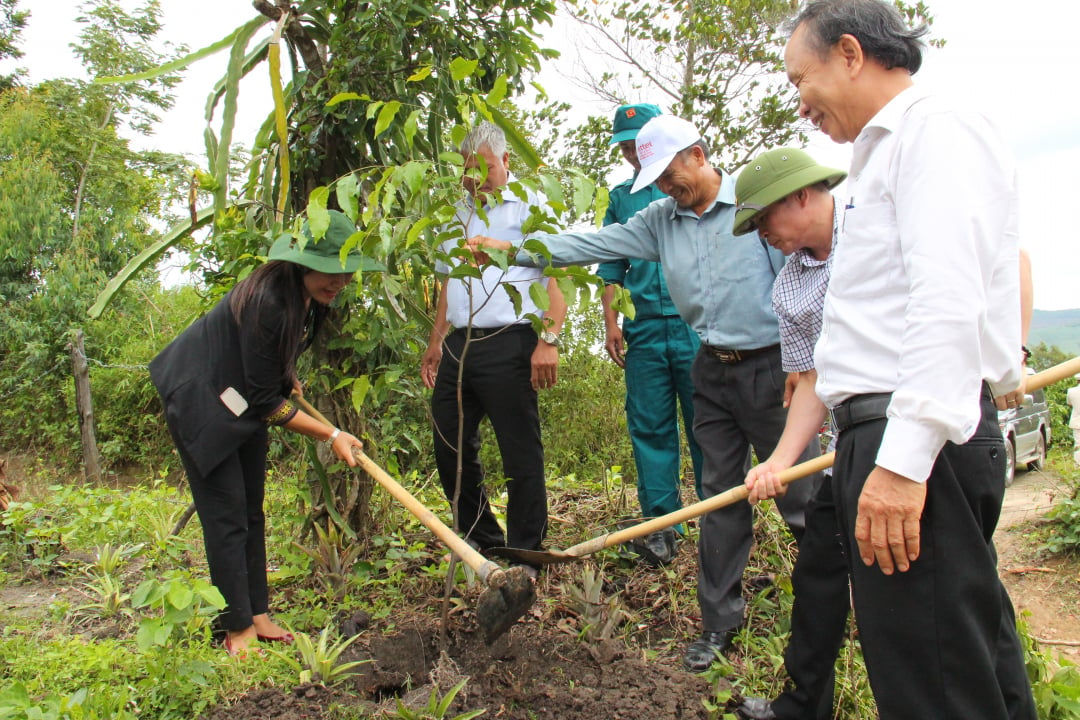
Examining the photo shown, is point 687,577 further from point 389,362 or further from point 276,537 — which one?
point 276,537

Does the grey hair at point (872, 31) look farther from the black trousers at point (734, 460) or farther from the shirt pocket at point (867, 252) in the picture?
the black trousers at point (734, 460)

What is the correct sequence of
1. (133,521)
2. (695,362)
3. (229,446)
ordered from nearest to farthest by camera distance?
(229,446) → (695,362) → (133,521)

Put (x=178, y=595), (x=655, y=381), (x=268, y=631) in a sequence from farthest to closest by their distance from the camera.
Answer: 1. (x=655, y=381)
2. (x=268, y=631)
3. (x=178, y=595)

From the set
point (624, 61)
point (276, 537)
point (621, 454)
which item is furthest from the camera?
point (624, 61)

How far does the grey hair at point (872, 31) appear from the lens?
1434 millimetres

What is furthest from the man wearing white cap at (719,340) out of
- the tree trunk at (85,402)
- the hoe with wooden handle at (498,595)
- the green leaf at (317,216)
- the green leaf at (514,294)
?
the tree trunk at (85,402)

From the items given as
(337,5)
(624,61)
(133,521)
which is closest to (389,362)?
(337,5)

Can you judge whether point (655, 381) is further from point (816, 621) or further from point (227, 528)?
point (227, 528)

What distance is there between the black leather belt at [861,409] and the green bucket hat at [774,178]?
70cm

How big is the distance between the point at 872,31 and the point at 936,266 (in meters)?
0.50

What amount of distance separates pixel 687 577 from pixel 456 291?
1.50 meters

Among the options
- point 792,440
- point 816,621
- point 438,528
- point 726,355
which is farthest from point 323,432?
point 816,621

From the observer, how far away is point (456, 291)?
3010mm

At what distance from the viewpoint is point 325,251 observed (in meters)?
2.42
